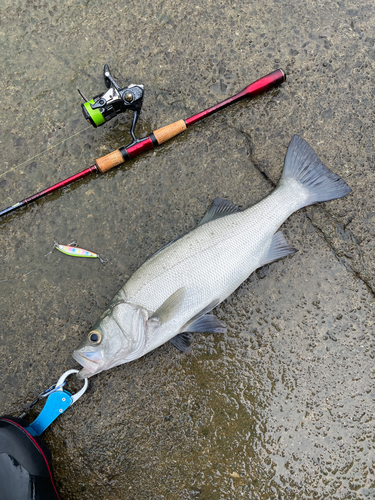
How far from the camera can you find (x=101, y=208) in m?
2.74

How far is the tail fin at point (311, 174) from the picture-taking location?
250 centimetres

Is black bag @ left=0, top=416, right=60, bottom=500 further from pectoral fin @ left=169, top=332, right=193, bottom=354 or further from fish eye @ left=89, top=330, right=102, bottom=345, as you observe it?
pectoral fin @ left=169, top=332, right=193, bottom=354

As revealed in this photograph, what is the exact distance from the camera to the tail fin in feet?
8.20

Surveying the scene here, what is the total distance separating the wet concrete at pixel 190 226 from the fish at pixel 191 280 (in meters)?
0.25

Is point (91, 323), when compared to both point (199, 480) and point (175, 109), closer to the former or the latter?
point (199, 480)

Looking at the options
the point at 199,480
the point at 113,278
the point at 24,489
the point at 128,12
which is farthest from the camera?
the point at 128,12

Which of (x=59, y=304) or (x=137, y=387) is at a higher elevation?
(x=59, y=304)

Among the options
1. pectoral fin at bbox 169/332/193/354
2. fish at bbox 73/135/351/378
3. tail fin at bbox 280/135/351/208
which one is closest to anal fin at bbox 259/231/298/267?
fish at bbox 73/135/351/378

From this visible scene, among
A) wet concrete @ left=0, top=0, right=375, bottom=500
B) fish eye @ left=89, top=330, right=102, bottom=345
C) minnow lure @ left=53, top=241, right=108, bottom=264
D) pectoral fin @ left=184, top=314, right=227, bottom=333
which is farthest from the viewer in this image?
minnow lure @ left=53, top=241, right=108, bottom=264

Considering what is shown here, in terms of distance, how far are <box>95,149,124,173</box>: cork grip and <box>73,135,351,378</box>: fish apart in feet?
2.64

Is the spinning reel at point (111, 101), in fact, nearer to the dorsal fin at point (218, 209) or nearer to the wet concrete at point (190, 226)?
the wet concrete at point (190, 226)

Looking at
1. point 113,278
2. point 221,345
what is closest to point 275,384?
point 221,345

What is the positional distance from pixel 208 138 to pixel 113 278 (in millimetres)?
1370

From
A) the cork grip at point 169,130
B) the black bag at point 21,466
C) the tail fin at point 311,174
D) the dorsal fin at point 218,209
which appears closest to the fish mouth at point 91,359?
the black bag at point 21,466
